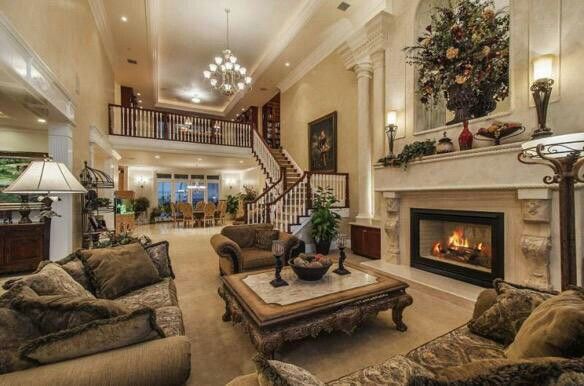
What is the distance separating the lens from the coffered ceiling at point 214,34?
5.40 meters

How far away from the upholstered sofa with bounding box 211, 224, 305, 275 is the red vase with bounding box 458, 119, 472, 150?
2.56 metres

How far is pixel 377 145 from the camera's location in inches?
190

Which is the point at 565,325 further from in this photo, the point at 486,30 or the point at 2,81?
the point at 2,81

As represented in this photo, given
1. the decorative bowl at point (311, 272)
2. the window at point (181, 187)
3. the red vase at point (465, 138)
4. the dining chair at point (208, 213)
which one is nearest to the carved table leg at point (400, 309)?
the decorative bowl at point (311, 272)

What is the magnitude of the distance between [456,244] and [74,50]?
21.4 feet

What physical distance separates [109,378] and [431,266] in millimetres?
4135

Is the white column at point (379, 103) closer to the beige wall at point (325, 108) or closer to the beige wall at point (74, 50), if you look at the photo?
the beige wall at point (325, 108)

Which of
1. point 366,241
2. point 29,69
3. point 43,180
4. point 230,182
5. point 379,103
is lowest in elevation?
point 366,241

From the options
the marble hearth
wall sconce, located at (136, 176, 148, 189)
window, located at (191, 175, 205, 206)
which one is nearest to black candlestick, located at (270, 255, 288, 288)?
the marble hearth

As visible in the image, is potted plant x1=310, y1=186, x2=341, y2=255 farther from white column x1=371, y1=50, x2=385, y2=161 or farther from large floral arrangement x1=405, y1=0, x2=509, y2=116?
large floral arrangement x1=405, y1=0, x2=509, y2=116

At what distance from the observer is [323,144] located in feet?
22.7

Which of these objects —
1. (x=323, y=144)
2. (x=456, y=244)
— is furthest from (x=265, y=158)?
(x=456, y=244)

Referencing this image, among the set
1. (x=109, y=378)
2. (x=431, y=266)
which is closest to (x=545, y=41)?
(x=431, y=266)

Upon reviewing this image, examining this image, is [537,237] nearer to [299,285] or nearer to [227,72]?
[299,285]
